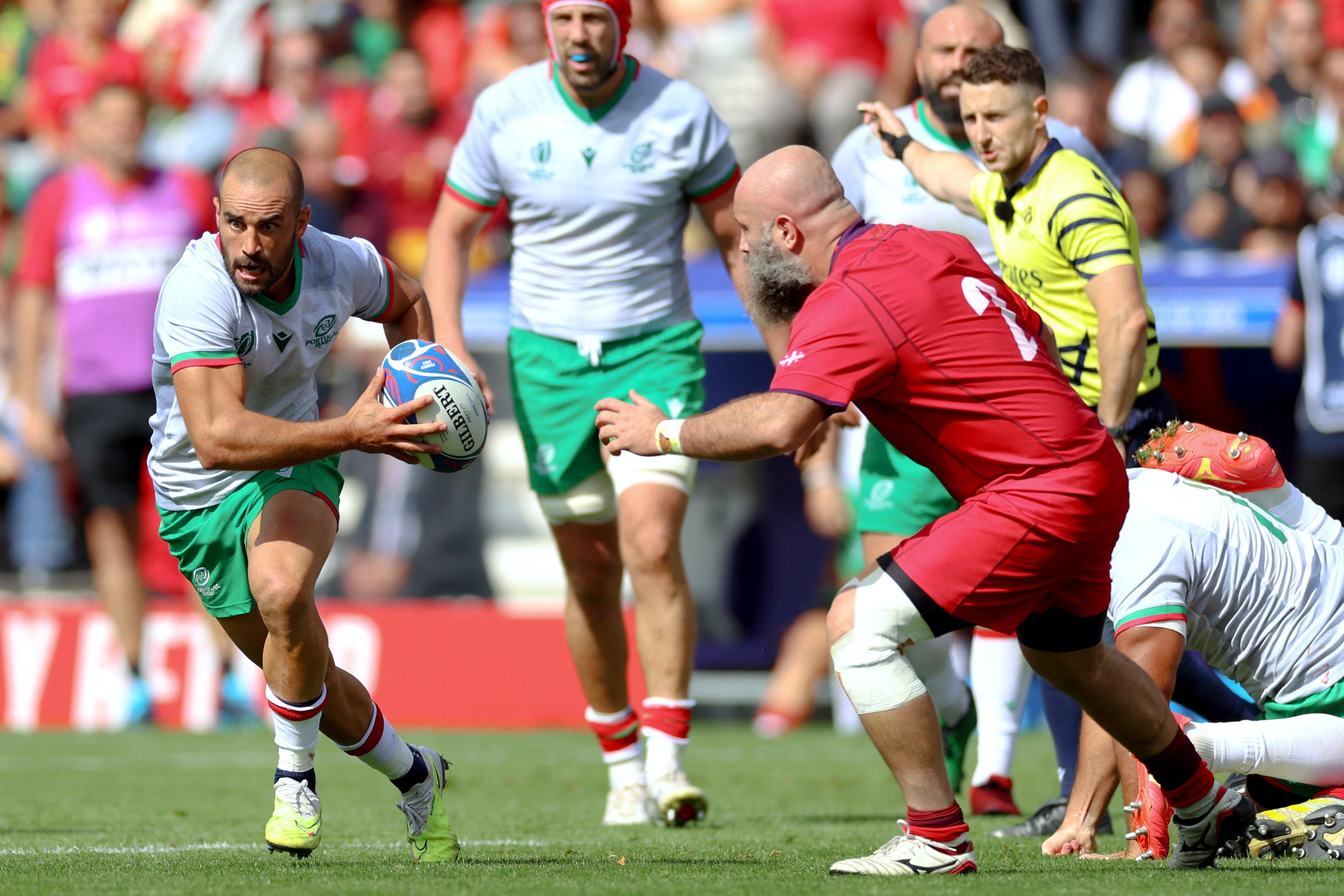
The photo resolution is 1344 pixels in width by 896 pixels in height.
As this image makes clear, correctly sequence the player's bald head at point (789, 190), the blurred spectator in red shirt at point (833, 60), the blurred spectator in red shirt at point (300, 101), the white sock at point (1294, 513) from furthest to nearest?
the blurred spectator in red shirt at point (300, 101), the blurred spectator in red shirt at point (833, 60), the white sock at point (1294, 513), the player's bald head at point (789, 190)

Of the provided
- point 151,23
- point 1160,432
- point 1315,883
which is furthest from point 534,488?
point 151,23

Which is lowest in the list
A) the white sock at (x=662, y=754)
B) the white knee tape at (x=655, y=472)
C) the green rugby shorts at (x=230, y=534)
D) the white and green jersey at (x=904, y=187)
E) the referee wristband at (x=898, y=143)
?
the white sock at (x=662, y=754)

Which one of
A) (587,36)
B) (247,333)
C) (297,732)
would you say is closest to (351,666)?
(587,36)

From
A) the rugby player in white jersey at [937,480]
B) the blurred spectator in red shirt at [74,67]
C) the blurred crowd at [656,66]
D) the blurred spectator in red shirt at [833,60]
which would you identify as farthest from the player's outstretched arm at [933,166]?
the blurred spectator in red shirt at [74,67]

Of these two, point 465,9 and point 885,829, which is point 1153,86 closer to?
point 465,9

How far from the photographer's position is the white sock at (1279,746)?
4.91 metres

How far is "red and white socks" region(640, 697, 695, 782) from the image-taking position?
20.5ft

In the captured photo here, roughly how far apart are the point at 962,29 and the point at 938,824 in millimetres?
3091

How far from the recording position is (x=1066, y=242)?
551cm

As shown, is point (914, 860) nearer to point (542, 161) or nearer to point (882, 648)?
point (882, 648)

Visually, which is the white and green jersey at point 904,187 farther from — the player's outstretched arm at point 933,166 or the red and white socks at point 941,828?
the red and white socks at point 941,828

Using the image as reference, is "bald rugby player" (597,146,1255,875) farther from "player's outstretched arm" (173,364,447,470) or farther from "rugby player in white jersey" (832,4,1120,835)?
"rugby player in white jersey" (832,4,1120,835)

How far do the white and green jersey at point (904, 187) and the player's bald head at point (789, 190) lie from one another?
1.89 metres

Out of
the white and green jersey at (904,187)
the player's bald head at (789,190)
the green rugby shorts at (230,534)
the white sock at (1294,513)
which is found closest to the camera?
the player's bald head at (789,190)
